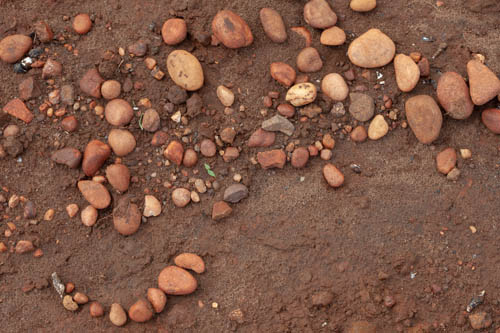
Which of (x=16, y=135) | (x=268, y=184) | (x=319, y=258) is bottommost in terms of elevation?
(x=319, y=258)

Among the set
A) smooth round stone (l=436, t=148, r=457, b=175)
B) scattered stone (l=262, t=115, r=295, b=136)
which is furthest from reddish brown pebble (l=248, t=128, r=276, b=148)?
smooth round stone (l=436, t=148, r=457, b=175)

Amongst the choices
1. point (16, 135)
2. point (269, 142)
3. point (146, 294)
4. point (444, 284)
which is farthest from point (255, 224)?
point (16, 135)

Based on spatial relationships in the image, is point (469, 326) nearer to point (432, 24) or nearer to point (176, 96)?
point (432, 24)

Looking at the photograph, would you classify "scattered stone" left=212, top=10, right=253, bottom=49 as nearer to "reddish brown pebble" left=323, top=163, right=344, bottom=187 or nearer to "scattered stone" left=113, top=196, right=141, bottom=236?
"reddish brown pebble" left=323, top=163, right=344, bottom=187

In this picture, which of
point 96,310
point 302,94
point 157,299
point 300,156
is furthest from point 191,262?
point 302,94

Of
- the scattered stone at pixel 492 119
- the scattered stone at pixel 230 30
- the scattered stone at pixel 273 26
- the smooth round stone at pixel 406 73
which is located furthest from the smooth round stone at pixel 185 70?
the scattered stone at pixel 492 119

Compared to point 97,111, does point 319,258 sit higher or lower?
lower

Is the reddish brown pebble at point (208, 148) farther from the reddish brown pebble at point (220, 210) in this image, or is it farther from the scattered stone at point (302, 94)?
the scattered stone at point (302, 94)
